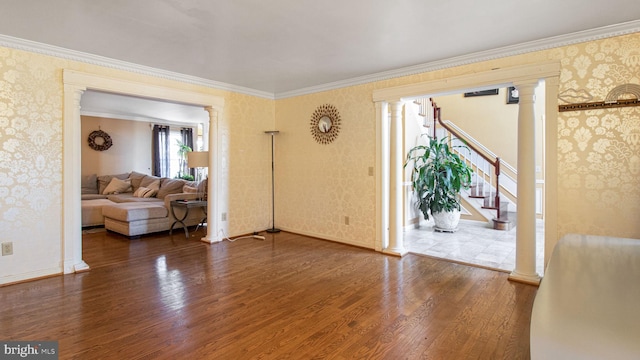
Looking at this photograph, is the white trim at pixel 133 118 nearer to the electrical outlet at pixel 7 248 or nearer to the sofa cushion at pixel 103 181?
the sofa cushion at pixel 103 181

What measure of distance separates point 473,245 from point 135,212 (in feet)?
16.7

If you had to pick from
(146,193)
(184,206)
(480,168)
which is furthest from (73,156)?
(480,168)

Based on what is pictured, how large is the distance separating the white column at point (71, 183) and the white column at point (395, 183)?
11.6 feet

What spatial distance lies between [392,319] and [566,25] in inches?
110

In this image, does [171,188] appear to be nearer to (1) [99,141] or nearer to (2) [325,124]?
(1) [99,141]

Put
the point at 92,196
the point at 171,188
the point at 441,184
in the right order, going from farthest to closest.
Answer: the point at 92,196
the point at 171,188
the point at 441,184

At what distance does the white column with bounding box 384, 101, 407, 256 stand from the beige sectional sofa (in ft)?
10.9

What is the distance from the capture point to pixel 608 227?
285cm

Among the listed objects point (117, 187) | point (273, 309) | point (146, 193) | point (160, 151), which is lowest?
point (273, 309)

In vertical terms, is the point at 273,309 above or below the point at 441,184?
below

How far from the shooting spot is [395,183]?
4.31 metres

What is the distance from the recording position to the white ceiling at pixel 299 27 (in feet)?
7.95

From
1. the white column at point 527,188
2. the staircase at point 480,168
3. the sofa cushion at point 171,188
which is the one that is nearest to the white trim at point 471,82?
the white column at point 527,188

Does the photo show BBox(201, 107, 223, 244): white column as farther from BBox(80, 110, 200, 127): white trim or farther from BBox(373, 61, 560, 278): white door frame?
BBox(80, 110, 200, 127): white trim
